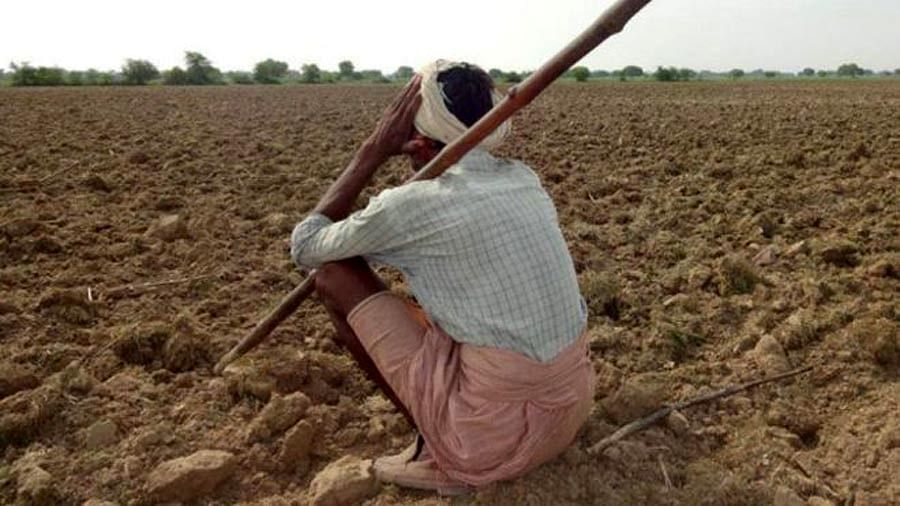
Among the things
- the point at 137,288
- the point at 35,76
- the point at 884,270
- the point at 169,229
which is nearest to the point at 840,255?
the point at 884,270

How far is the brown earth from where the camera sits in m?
2.47

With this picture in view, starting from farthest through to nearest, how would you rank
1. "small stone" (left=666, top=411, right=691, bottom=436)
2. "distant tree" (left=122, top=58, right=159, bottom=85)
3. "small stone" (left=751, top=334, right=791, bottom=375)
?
"distant tree" (left=122, top=58, right=159, bottom=85)
"small stone" (left=751, top=334, right=791, bottom=375)
"small stone" (left=666, top=411, right=691, bottom=436)

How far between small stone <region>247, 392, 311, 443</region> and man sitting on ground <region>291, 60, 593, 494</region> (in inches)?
19.7

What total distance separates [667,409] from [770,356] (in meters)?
0.67

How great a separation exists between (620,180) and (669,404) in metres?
4.30

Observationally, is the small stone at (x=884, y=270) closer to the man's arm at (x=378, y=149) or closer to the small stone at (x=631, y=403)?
the small stone at (x=631, y=403)

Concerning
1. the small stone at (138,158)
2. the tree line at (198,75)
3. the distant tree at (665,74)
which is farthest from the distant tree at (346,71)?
the small stone at (138,158)

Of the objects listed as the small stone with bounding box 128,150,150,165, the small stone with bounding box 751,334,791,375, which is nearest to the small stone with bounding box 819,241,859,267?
the small stone with bounding box 751,334,791,375

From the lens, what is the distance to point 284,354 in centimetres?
313

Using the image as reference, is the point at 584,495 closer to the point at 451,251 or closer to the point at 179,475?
the point at 451,251

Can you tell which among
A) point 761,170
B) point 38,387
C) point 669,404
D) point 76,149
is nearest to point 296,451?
point 38,387

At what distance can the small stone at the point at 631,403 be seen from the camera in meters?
2.76

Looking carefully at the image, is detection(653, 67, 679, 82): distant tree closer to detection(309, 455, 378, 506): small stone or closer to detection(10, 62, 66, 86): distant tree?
detection(10, 62, 66, 86): distant tree

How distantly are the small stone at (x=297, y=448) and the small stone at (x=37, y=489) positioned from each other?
68 centimetres
